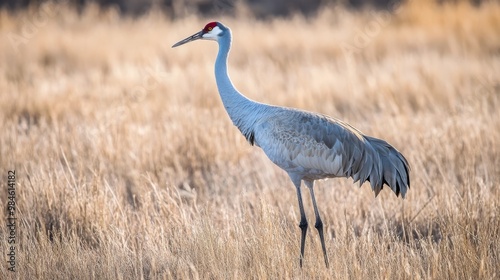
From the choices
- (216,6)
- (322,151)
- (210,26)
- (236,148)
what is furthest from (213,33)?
(216,6)

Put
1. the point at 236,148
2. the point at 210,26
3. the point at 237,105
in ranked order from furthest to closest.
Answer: the point at 236,148
the point at 210,26
the point at 237,105

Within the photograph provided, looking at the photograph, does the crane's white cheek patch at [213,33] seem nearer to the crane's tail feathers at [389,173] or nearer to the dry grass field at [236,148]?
the dry grass field at [236,148]

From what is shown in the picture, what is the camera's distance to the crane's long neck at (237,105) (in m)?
4.68

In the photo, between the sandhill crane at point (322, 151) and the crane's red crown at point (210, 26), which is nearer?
the sandhill crane at point (322, 151)

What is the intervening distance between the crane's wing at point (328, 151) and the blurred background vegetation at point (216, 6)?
10687 millimetres

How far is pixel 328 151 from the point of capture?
435cm

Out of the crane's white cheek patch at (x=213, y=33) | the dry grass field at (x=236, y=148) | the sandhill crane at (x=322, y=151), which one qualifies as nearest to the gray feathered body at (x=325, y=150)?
the sandhill crane at (x=322, y=151)

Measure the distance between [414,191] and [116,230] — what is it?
225 centimetres

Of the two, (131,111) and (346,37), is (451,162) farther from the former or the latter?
(346,37)

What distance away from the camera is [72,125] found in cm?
688

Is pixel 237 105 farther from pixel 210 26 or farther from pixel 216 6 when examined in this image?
pixel 216 6

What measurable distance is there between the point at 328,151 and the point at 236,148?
2.10 m

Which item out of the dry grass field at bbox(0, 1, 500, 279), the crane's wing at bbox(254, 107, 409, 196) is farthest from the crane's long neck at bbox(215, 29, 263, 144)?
the dry grass field at bbox(0, 1, 500, 279)

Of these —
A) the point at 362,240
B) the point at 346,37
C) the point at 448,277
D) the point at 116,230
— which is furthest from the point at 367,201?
the point at 346,37
